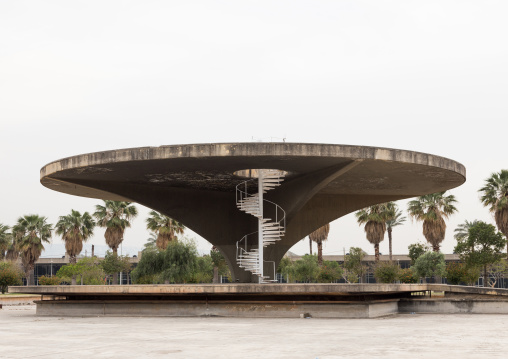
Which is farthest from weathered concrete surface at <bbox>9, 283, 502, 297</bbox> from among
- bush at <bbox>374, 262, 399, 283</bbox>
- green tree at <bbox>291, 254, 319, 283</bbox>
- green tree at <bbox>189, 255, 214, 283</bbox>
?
green tree at <bbox>291, 254, 319, 283</bbox>

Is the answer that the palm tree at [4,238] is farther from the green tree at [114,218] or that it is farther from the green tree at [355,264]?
the green tree at [355,264]

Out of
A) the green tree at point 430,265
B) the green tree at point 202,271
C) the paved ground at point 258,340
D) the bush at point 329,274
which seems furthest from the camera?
the bush at point 329,274

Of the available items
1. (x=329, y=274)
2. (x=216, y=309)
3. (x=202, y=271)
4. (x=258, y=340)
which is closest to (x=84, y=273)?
(x=202, y=271)

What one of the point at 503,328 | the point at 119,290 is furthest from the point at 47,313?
the point at 503,328

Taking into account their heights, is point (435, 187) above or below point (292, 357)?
above

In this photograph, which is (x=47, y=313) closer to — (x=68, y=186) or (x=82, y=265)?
(x=68, y=186)

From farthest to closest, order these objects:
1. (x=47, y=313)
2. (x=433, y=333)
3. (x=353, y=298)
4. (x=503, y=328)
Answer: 1. (x=47, y=313)
2. (x=353, y=298)
3. (x=503, y=328)
4. (x=433, y=333)

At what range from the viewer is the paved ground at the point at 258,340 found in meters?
10.6

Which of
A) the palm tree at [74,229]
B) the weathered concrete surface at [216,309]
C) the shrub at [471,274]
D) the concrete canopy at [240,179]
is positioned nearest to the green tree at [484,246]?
the shrub at [471,274]

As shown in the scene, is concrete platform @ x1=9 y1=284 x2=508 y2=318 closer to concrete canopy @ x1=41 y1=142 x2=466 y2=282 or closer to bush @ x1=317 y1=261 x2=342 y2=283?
concrete canopy @ x1=41 y1=142 x2=466 y2=282

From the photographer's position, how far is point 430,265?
162 feet

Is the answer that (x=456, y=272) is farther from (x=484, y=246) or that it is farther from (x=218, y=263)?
(x=218, y=263)

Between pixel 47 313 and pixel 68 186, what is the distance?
7249mm

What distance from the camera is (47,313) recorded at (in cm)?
2286
